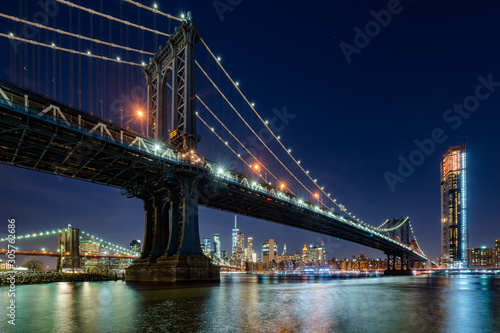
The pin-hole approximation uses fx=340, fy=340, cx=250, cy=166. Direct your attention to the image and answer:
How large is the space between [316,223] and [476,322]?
68.3 meters

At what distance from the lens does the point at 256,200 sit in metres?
54.6

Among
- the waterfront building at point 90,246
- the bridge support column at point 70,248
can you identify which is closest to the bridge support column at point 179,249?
the bridge support column at point 70,248

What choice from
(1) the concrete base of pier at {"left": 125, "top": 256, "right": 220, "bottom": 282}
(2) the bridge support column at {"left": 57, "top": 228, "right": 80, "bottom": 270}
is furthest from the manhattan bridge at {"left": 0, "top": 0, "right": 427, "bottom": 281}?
(2) the bridge support column at {"left": 57, "top": 228, "right": 80, "bottom": 270}

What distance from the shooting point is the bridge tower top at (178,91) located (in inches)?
1603

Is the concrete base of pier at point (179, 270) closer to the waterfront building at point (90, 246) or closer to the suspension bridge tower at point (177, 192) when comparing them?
the suspension bridge tower at point (177, 192)

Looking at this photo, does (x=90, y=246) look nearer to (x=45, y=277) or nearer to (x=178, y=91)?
(x=45, y=277)

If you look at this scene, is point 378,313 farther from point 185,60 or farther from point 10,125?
point 185,60

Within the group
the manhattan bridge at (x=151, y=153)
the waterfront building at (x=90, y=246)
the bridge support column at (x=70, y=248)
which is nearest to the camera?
the manhattan bridge at (x=151, y=153)

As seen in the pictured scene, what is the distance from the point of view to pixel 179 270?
3528cm

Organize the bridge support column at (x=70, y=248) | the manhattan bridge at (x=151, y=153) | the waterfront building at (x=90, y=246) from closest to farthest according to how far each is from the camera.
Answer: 1. the manhattan bridge at (x=151, y=153)
2. the bridge support column at (x=70, y=248)
3. the waterfront building at (x=90, y=246)

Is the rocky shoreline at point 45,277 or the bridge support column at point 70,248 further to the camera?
the bridge support column at point 70,248

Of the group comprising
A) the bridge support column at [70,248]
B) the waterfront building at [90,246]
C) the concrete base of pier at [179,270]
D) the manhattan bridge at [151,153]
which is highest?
the manhattan bridge at [151,153]

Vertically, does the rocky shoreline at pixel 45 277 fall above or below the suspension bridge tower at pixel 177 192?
below

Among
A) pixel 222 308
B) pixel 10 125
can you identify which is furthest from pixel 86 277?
pixel 222 308
